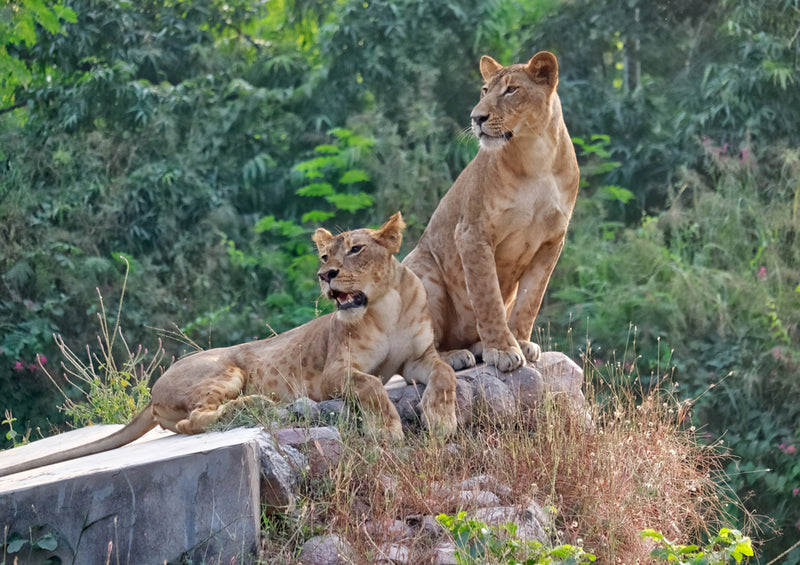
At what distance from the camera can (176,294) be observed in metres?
12.5

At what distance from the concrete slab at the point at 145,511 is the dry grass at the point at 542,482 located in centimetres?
27

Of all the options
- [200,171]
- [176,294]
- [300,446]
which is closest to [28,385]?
[176,294]

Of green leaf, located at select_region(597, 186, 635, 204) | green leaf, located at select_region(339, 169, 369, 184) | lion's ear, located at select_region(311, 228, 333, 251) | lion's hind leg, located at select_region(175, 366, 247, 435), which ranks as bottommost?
green leaf, located at select_region(597, 186, 635, 204)

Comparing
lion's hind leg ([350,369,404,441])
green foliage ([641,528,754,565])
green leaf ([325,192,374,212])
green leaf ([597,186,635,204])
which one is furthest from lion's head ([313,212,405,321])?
green leaf ([597,186,635,204])

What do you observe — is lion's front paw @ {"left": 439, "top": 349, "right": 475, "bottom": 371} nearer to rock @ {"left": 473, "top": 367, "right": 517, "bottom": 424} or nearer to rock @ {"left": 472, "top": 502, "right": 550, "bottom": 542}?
rock @ {"left": 473, "top": 367, "right": 517, "bottom": 424}

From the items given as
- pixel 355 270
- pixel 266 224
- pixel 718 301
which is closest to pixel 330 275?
pixel 355 270

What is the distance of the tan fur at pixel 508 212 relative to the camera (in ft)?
16.8

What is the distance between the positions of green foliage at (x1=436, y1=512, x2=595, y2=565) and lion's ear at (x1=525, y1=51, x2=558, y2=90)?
245 centimetres

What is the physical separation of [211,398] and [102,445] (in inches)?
25.2

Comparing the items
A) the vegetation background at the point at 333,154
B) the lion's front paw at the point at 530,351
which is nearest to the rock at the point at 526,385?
the lion's front paw at the point at 530,351

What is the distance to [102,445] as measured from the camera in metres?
5.03

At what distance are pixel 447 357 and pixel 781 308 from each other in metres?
5.45

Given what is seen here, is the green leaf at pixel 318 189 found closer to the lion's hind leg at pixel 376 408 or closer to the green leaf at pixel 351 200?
the green leaf at pixel 351 200

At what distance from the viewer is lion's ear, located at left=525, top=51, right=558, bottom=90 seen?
5.12 metres
